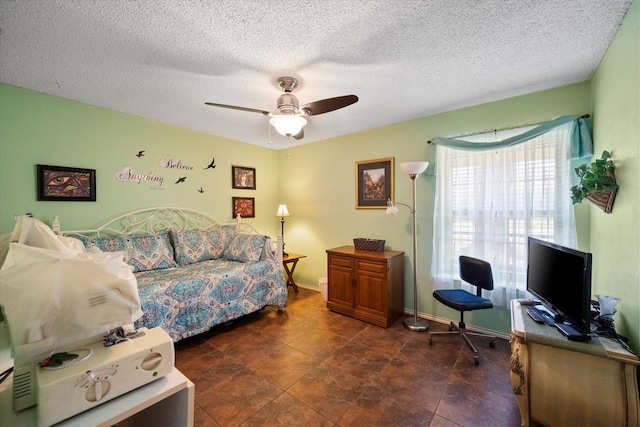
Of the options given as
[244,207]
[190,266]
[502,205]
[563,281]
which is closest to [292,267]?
[244,207]

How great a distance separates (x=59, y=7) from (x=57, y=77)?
1.09 m

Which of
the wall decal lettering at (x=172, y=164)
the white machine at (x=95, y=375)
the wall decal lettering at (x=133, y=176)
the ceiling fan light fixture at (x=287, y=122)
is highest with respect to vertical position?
the ceiling fan light fixture at (x=287, y=122)

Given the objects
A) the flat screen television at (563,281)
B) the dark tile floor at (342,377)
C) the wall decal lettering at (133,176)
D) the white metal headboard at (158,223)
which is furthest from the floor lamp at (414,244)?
the wall decal lettering at (133,176)

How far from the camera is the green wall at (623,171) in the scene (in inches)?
53.6

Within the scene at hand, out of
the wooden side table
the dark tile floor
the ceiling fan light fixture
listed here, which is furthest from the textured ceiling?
the dark tile floor

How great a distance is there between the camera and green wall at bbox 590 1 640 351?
1361mm

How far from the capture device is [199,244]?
132 inches

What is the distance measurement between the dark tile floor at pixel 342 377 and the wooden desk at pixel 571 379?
30cm

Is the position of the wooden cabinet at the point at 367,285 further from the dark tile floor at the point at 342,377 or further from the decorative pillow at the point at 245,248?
the decorative pillow at the point at 245,248

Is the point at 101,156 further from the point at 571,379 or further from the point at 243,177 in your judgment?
the point at 571,379

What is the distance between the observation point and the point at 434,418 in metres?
1.64

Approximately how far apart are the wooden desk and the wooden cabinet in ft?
4.58

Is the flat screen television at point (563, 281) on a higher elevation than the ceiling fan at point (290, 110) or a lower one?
lower

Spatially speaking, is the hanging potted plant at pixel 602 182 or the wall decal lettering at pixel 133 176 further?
the wall decal lettering at pixel 133 176
